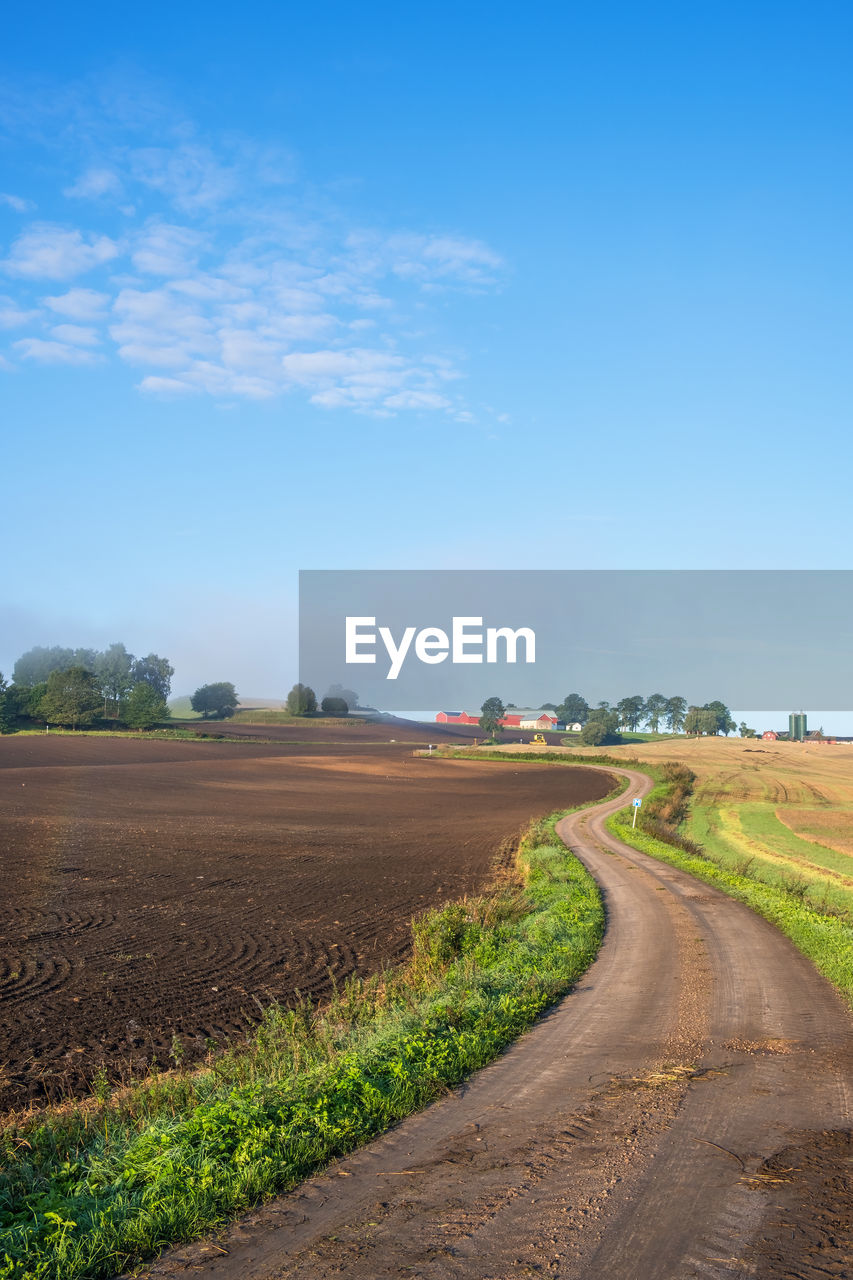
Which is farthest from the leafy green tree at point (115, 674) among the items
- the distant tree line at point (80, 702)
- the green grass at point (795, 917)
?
the green grass at point (795, 917)

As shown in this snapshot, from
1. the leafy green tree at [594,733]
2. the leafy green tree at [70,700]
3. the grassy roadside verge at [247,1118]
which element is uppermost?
the leafy green tree at [70,700]

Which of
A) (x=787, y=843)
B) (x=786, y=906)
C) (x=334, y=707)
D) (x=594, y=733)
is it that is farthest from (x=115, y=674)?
(x=786, y=906)

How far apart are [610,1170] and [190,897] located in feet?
65.8

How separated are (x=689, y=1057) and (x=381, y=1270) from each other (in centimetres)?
586

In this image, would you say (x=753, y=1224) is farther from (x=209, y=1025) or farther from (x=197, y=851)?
(x=197, y=851)

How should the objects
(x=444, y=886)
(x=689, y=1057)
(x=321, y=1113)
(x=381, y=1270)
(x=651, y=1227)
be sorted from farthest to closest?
(x=444, y=886) < (x=689, y=1057) < (x=321, y=1113) < (x=651, y=1227) < (x=381, y=1270)

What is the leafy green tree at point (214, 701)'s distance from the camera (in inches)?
6973

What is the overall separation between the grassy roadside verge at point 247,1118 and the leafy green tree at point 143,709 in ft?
464

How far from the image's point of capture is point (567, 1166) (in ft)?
24.5

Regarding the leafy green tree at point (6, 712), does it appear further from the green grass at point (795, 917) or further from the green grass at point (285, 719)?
the green grass at point (795, 917)

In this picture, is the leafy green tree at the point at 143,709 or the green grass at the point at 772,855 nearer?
the green grass at the point at 772,855

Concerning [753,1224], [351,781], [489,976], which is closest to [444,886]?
[489,976]

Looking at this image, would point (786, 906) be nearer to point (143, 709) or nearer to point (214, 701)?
point (143, 709)

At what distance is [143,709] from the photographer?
496ft
